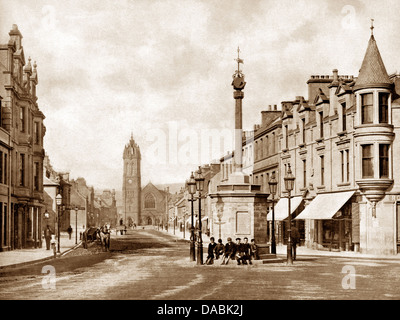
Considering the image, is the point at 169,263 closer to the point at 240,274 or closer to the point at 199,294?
the point at 240,274

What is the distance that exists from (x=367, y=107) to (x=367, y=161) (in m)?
3.30

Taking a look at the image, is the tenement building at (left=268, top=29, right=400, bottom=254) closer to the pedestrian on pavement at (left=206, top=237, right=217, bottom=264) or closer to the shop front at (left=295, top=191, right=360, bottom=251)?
the shop front at (left=295, top=191, right=360, bottom=251)

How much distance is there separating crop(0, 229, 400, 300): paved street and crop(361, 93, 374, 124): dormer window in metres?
11.3

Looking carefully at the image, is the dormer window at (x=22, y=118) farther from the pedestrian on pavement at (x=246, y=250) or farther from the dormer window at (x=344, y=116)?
the dormer window at (x=344, y=116)

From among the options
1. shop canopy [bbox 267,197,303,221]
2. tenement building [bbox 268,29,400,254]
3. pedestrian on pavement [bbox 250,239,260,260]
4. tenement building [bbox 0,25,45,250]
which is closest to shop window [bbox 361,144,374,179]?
tenement building [bbox 268,29,400,254]

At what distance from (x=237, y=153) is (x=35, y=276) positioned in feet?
39.2

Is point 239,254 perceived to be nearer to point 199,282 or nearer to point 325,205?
point 199,282

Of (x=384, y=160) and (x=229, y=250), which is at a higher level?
(x=384, y=160)

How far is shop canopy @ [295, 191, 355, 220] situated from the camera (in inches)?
1492

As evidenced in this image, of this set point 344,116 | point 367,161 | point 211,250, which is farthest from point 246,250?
point 344,116

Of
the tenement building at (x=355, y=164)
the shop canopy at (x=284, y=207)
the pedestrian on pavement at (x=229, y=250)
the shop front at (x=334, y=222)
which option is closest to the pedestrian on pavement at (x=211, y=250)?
the pedestrian on pavement at (x=229, y=250)

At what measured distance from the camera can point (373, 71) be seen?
35750 millimetres

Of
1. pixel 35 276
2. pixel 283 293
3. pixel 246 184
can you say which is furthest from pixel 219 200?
pixel 283 293
